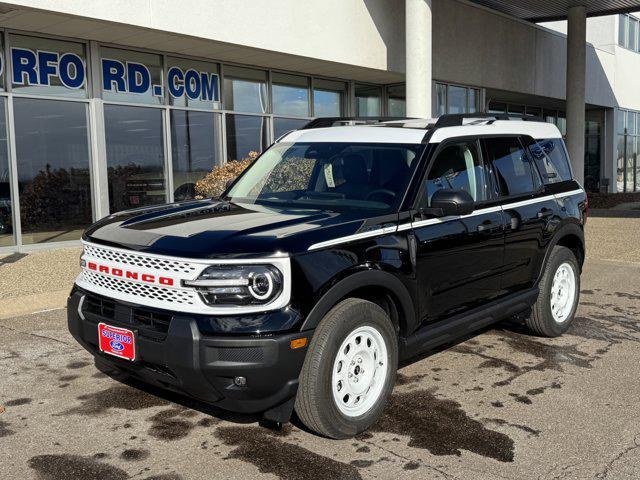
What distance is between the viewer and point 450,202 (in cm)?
425

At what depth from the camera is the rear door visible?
203 inches

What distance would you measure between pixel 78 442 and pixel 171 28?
9.61 meters

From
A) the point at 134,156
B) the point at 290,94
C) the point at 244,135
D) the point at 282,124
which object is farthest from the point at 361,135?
the point at 290,94

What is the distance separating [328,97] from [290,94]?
57.2 inches

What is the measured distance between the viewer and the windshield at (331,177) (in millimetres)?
4469

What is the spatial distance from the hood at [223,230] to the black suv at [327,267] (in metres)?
0.01

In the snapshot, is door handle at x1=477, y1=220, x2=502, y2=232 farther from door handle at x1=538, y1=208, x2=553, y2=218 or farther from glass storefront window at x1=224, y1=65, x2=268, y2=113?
glass storefront window at x1=224, y1=65, x2=268, y2=113

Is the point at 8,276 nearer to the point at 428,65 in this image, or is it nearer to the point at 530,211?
the point at 530,211

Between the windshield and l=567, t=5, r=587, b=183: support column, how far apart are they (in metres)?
17.6

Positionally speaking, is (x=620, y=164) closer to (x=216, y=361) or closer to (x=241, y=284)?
(x=241, y=284)

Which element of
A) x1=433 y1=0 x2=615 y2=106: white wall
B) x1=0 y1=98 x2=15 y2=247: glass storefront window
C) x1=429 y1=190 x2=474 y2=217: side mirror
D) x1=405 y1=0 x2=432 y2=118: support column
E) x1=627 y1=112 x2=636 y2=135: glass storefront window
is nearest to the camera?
x1=429 y1=190 x2=474 y2=217: side mirror

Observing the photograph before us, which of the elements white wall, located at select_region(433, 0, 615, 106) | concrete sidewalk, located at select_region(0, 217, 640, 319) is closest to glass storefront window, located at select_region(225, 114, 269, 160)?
concrete sidewalk, located at select_region(0, 217, 640, 319)

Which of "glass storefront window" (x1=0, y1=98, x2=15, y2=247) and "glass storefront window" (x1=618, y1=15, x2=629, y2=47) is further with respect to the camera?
"glass storefront window" (x1=618, y1=15, x2=629, y2=47)

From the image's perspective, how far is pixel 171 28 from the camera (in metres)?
11.9
